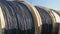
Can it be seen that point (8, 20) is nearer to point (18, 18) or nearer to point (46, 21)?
point (18, 18)

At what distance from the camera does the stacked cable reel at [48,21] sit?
77.9 inches

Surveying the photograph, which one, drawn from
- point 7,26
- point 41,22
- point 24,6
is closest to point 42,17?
point 41,22

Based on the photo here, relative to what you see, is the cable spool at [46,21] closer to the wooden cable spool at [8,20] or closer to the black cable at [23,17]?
the black cable at [23,17]

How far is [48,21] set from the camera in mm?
2004

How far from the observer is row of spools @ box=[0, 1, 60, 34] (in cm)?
175

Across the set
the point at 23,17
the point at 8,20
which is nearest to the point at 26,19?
the point at 23,17

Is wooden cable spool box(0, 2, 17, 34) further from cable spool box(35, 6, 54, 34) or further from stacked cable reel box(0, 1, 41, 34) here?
cable spool box(35, 6, 54, 34)

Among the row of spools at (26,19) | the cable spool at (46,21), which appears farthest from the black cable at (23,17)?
the cable spool at (46,21)

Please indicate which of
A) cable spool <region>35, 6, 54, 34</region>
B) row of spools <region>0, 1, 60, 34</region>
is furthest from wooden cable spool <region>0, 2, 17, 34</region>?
cable spool <region>35, 6, 54, 34</region>

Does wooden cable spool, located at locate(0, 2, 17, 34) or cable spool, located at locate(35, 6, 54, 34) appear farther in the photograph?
cable spool, located at locate(35, 6, 54, 34)

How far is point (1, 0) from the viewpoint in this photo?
1915 millimetres

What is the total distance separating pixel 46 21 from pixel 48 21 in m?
0.02

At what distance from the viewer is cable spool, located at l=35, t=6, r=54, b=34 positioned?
198cm

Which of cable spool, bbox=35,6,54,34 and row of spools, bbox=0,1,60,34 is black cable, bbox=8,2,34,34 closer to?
row of spools, bbox=0,1,60,34
